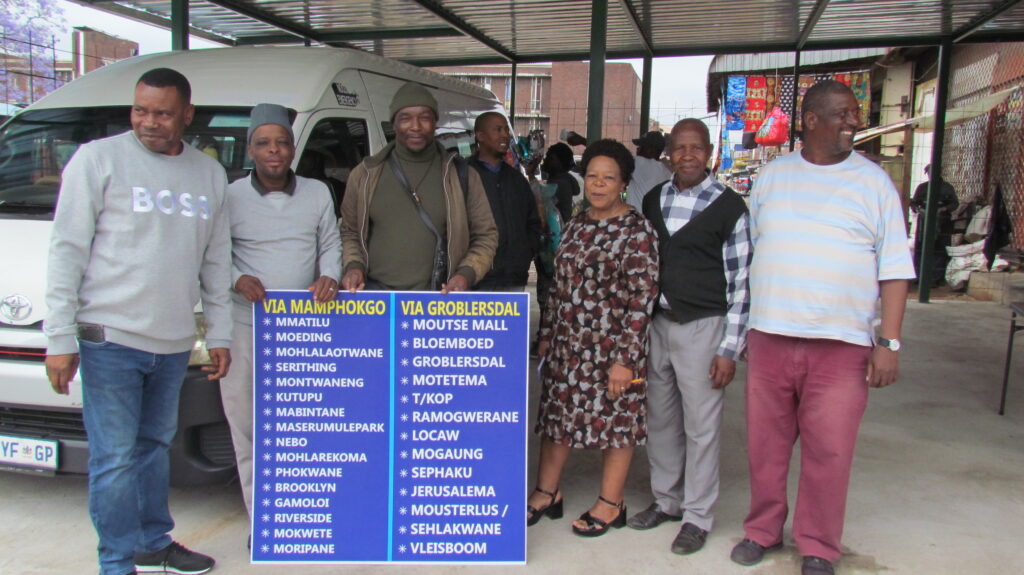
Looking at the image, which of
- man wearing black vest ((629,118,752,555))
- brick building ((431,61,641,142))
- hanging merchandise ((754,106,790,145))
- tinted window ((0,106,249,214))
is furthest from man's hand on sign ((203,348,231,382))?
brick building ((431,61,641,142))

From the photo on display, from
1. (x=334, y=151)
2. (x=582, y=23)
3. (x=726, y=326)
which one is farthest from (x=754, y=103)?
(x=726, y=326)

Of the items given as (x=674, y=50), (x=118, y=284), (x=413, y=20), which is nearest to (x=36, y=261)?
(x=118, y=284)

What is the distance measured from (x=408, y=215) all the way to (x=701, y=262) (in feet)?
4.27

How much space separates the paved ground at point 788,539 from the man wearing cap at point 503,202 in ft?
3.97

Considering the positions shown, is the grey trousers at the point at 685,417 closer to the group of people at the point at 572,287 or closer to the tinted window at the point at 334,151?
the group of people at the point at 572,287

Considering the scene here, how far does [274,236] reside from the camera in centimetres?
325

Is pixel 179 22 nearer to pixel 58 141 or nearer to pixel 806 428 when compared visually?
pixel 58 141

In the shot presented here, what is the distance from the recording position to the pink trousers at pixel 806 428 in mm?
3131

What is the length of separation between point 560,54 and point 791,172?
8.06m

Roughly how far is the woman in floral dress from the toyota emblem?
2.29 metres

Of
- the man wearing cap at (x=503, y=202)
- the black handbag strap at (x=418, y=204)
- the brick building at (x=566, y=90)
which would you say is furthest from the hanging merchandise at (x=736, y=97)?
the black handbag strap at (x=418, y=204)

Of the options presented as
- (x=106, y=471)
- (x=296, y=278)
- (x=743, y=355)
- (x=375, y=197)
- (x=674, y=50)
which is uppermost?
(x=674, y=50)

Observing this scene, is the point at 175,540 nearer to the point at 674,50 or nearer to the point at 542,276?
the point at 542,276

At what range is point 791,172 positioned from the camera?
319 centimetres
